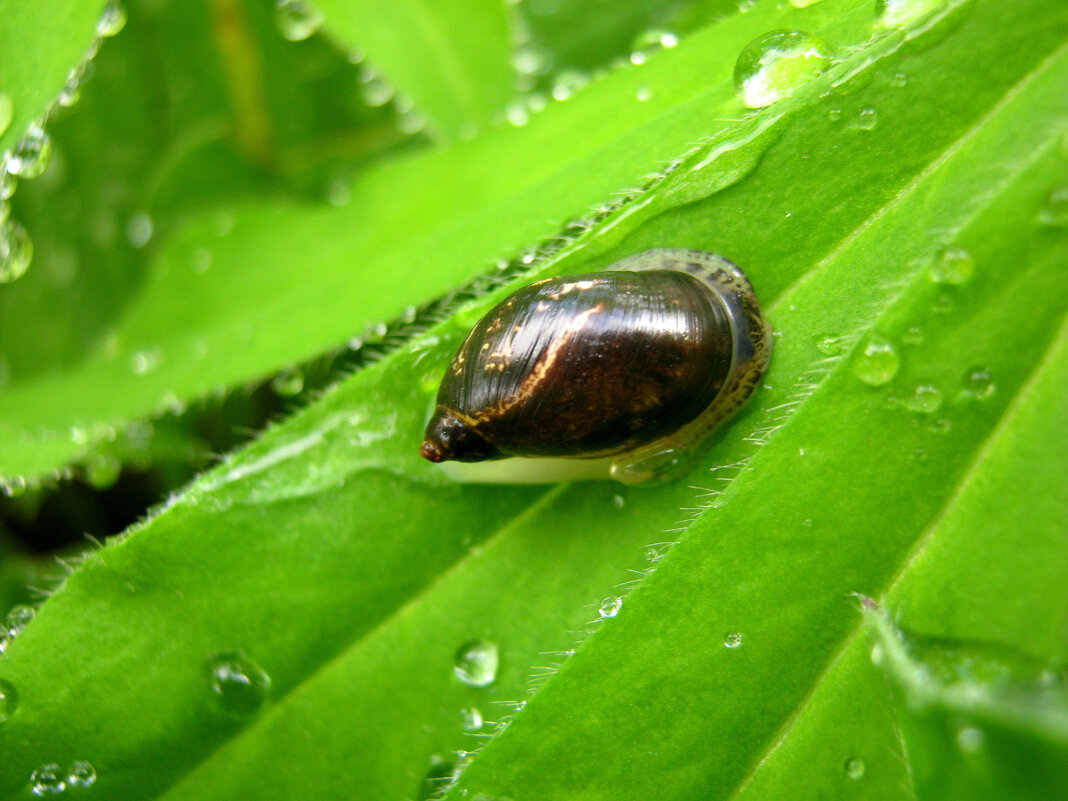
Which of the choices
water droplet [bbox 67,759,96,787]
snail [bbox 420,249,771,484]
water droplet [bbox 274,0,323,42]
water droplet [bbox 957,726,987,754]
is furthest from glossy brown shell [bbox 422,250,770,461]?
water droplet [bbox 274,0,323,42]

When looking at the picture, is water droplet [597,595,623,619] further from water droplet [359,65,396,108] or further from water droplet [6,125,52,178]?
water droplet [359,65,396,108]

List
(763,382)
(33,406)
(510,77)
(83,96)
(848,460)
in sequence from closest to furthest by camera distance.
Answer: (848,460) < (763,382) < (33,406) < (510,77) < (83,96)

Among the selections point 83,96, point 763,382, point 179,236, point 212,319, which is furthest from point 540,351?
point 83,96

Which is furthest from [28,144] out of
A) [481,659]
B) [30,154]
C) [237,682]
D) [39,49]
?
[481,659]

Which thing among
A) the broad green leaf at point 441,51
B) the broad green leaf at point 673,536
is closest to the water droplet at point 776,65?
the broad green leaf at point 673,536

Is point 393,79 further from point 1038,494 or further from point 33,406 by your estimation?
point 1038,494
